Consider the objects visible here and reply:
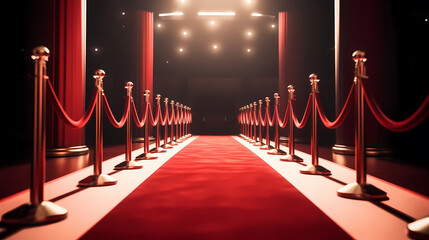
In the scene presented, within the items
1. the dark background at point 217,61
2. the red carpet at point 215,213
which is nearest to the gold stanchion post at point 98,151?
the red carpet at point 215,213

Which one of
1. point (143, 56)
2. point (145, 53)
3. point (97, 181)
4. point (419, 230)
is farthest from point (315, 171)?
point (145, 53)

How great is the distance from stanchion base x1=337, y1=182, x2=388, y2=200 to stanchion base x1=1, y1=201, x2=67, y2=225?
2273 millimetres

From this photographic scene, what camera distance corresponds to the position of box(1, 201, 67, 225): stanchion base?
2.22 m

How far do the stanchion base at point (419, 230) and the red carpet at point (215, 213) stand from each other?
37cm

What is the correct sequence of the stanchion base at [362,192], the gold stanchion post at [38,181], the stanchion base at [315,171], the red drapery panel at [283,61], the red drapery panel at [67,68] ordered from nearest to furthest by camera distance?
the gold stanchion post at [38,181], the stanchion base at [362,192], the stanchion base at [315,171], the red drapery panel at [67,68], the red drapery panel at [283,61]

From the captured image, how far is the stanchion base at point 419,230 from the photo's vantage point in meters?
1.92

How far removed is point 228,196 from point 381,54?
12.8 feet

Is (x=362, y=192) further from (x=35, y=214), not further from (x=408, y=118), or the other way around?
(x=35, y=214)

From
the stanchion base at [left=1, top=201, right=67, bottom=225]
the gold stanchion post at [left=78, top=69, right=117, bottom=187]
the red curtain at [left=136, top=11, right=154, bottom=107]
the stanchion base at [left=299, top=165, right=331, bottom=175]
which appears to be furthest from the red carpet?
the red curtain at [left=136, top=11, right=154, bottom=107]

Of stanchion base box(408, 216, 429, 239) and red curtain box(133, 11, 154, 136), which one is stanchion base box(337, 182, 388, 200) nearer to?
stanchion base box(408, 216, 429, 239)

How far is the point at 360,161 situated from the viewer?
312cm

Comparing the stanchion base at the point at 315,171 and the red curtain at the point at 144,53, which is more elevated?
the red curtain at the point at 144,53

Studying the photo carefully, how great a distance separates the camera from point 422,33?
6578mm

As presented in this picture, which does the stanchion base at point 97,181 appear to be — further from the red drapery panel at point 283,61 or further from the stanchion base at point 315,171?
the red drapery panel at point 283,61
